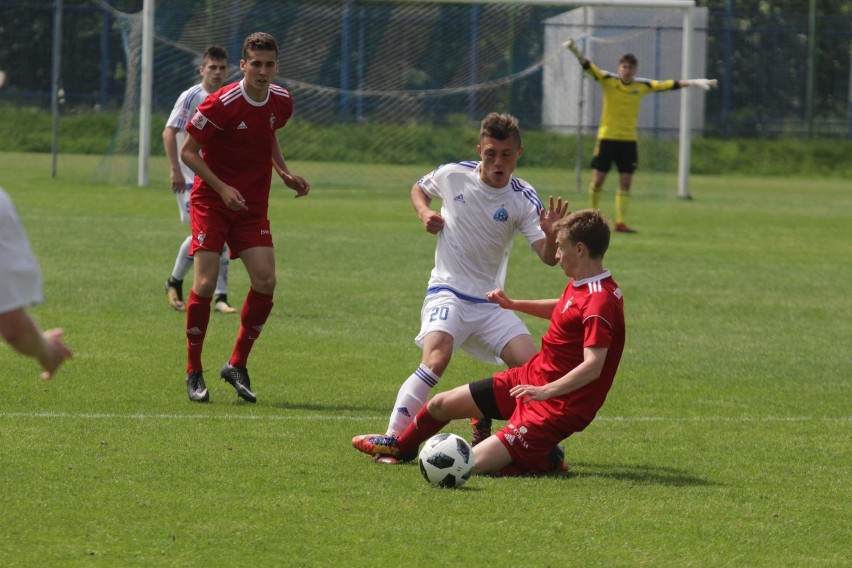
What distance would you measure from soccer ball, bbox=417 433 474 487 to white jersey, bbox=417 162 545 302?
51.2 inches

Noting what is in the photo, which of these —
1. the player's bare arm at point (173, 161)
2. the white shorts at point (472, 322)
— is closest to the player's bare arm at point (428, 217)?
the white shorts at point (472, 322)

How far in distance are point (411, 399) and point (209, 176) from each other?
201 cm

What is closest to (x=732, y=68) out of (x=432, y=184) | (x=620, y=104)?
(x=620, y=104)

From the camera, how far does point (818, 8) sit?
4700cm

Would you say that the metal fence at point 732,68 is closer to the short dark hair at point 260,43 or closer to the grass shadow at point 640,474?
the short dark hair at point 260,43

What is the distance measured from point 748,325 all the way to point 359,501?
652 cm

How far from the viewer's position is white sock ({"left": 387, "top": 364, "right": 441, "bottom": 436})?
263 inches

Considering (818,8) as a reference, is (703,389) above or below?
below

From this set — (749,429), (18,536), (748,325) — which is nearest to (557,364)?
(749,429)

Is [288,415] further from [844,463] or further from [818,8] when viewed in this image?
[818,8]

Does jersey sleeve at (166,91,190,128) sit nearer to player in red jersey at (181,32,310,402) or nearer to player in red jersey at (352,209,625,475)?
player in red jersey at (181,32,310,402)

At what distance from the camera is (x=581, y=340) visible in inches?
245

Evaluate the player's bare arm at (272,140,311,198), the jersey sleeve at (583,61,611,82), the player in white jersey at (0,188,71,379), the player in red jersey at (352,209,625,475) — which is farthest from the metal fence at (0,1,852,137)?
the player in white jersey at (0,188,71,379)

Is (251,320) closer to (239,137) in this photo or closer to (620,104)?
(239,137)
